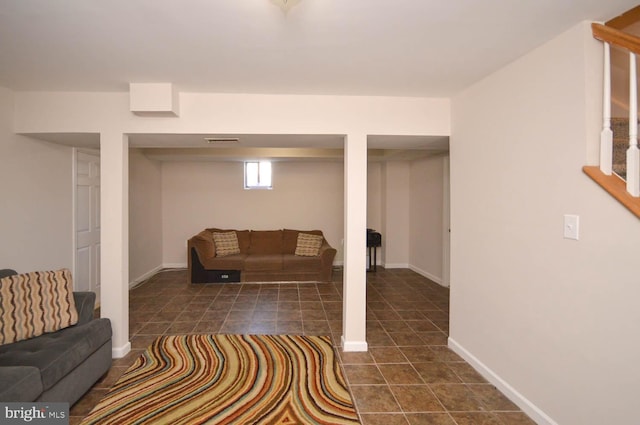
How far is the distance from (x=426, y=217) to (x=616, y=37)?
4.11 meters

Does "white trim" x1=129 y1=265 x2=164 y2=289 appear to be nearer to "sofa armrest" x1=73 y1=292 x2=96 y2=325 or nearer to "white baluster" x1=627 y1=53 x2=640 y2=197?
"sofa armrest" x1=73 y1=292 x2=96 y2=325

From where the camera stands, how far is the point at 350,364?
2.60 metres

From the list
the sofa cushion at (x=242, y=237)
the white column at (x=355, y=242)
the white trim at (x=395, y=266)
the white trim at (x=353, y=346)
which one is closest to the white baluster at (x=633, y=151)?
the white column at (x=355, y=242)

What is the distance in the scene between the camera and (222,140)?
3.03 m

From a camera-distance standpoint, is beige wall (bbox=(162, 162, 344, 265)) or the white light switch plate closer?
the white light switch plate

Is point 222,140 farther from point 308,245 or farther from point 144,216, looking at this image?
point 144,216

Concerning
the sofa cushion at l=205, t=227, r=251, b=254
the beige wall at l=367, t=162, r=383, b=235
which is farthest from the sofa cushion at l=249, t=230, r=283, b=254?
the beige wall at l=367, t=162, r=383, b=235

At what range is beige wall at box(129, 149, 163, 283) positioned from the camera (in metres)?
4.77

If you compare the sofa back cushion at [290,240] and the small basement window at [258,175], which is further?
the small basement window at [258,175]

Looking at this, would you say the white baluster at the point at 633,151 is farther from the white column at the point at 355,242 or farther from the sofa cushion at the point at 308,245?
the sofa cushion at the point at 308,245

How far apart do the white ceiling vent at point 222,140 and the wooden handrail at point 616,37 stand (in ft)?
8.79

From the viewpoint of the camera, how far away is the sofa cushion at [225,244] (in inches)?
212

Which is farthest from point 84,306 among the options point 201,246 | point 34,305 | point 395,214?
point 395,214

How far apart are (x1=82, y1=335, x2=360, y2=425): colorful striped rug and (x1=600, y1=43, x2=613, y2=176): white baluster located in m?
2.06
